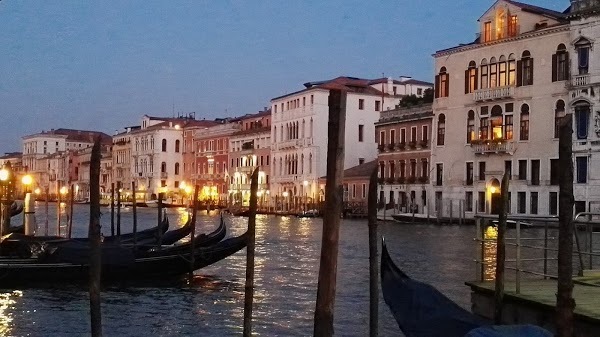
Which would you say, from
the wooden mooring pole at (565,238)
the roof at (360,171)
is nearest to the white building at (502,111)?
the roof at (360,171)

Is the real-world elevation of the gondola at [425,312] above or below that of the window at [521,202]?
below

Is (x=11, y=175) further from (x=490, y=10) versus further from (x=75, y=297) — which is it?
(x=490, y=10)

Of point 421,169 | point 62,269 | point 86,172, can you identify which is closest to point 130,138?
point 86,172

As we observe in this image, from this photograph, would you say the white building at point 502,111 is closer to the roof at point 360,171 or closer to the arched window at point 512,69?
the arched window at point 512,69

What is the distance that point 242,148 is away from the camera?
158 ft

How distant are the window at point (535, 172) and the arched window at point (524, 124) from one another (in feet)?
2.94

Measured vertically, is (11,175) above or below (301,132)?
below

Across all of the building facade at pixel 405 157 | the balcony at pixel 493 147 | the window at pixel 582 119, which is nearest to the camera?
the window at pixel 582 119

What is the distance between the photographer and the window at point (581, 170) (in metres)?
25.7

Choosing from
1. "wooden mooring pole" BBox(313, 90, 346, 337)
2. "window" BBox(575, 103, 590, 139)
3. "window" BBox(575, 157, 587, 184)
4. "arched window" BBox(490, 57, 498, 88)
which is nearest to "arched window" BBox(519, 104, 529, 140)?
"arched window" BBox(490, 57, 498, 88)

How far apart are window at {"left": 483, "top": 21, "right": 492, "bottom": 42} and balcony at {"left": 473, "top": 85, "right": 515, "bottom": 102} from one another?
1865 mm

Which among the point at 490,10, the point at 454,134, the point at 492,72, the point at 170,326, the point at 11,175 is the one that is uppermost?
the point at 490,10

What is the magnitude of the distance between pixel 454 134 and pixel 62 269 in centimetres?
2185

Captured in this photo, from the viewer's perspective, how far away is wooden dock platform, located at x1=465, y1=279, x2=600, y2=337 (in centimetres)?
518
